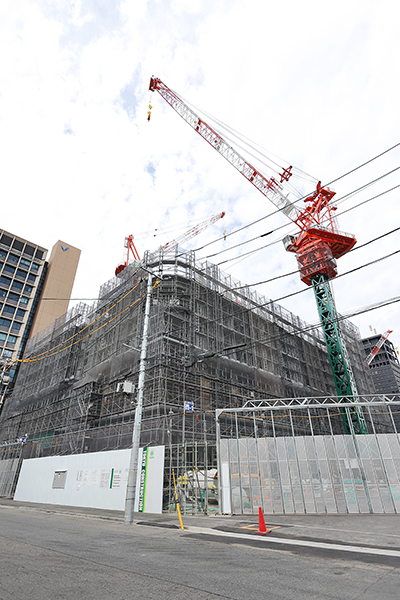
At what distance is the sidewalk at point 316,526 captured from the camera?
9.75 m

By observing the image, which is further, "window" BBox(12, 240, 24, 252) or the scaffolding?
"window" BBox(12, 240, 24, 252)

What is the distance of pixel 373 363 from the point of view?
11956cm

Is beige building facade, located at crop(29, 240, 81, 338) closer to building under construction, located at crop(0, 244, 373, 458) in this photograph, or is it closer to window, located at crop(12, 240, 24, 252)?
window, located at crop(12, 240, 24, 252)

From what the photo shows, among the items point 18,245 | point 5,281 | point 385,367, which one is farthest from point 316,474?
point 385,367

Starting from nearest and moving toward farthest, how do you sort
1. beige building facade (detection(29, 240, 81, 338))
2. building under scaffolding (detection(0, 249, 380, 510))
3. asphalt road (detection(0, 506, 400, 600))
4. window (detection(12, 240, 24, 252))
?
asphalt road (detection(0, 506, 400, 600)) → building under scaffolding (detection(0, 249, 380, 510)) → beige building facade (detection(29, 240, 81, 338)) → window (detection(12, 240, 24, 252))

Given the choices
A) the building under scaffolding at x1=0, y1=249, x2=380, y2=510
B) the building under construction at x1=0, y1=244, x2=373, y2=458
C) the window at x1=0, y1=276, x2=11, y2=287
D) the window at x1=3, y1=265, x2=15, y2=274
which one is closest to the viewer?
the building under scaffolding at x1=0, y1=249, x2=380, y2=510

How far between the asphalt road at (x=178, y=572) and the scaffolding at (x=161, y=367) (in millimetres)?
11861

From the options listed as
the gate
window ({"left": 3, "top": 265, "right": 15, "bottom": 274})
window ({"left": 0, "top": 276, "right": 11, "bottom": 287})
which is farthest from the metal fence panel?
window ({"left": 3, "top": 265, "right": 15, "bottom": 274})

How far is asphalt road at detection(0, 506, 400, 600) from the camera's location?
15.4ft

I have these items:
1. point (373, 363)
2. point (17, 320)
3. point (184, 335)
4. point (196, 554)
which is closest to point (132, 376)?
point (184, 335)

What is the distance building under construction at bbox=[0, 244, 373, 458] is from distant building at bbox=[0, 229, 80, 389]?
23285 mm

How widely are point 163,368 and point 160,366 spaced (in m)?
0.33

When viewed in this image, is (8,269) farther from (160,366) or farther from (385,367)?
(385,367)

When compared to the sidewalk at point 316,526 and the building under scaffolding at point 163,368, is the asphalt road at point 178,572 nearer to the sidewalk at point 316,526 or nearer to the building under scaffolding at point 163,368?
the sidewalk at point 316,526
